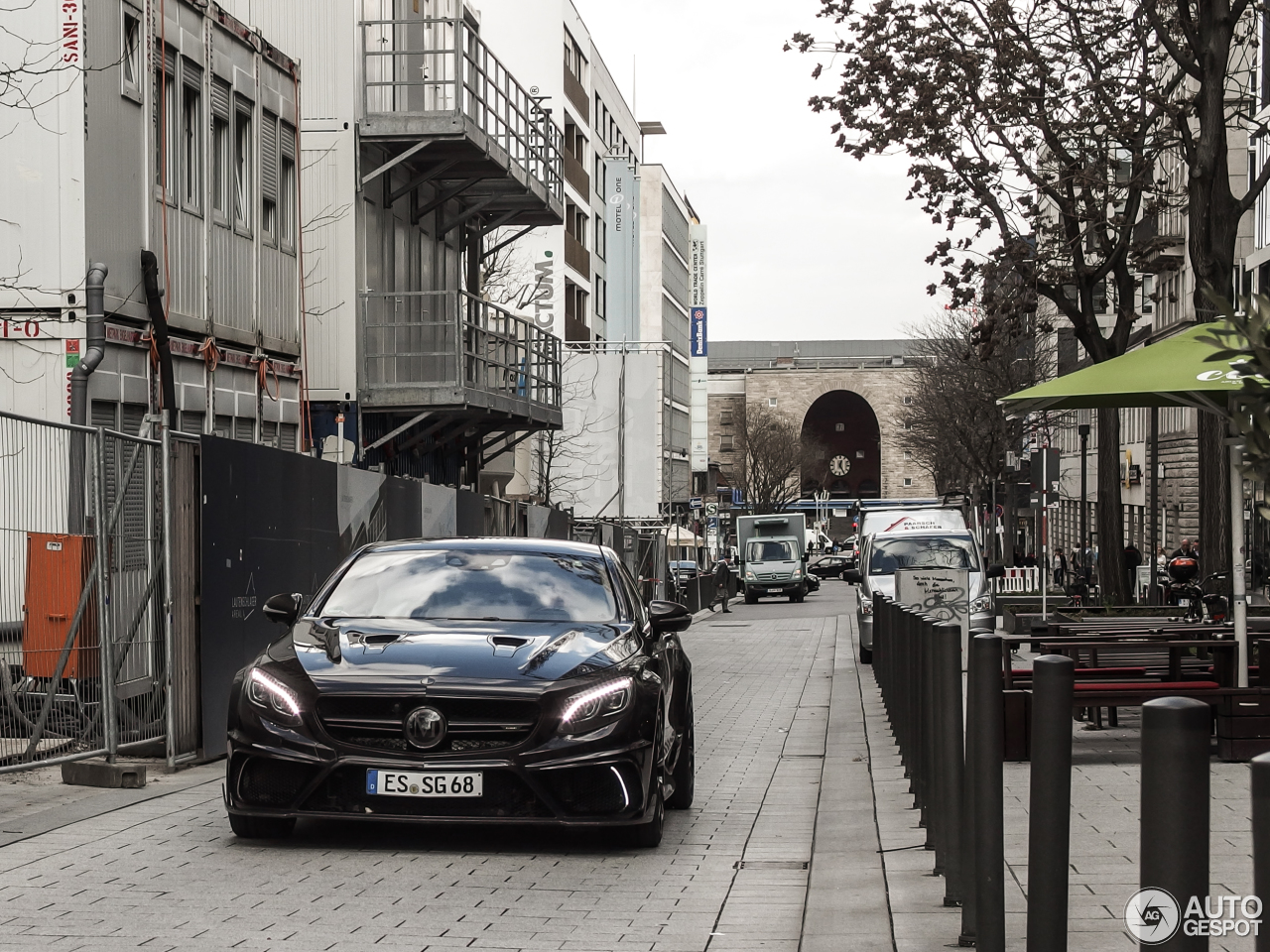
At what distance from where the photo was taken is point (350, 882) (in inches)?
287

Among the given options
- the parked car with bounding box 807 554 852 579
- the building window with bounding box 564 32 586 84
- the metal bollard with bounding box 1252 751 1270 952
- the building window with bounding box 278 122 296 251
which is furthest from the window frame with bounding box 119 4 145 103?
the parked car with bounding box 807 554 852 579

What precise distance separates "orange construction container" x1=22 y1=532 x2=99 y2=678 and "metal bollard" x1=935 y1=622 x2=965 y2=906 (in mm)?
5281

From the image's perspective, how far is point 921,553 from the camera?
26.7 metres

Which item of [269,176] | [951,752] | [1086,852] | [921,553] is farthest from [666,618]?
[921,553]

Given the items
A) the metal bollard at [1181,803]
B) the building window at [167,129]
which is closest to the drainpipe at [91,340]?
the building window at [167,129]

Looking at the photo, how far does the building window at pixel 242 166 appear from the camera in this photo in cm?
2044

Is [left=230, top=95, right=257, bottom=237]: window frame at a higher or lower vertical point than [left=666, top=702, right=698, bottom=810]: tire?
higher

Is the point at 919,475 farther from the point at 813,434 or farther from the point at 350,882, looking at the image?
the point at 350,882

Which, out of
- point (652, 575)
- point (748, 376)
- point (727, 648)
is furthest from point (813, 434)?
point (727, 648)

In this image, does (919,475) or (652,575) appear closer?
(652,575)

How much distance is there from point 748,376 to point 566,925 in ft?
470

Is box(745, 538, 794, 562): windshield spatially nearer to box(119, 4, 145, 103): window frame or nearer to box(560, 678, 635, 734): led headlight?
box(119, 4, 145, 103): window frame

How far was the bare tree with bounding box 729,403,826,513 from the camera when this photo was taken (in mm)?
118062

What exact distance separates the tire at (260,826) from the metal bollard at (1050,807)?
15.1 ft
